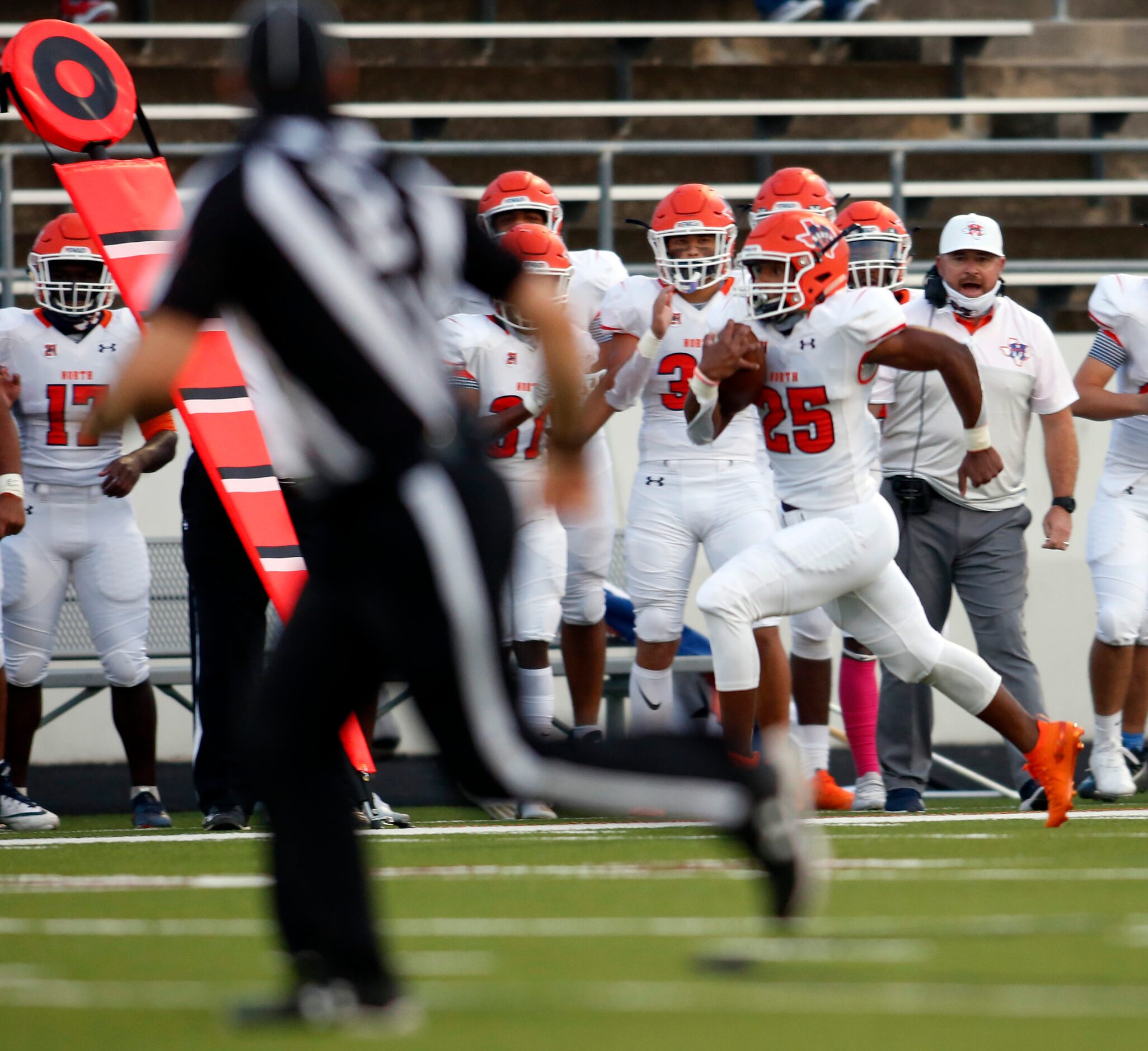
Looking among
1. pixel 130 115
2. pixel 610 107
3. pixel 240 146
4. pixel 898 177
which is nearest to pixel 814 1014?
pixel 240 146

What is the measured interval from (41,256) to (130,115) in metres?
0.64

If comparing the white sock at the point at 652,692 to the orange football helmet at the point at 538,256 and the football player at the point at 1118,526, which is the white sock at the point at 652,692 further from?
the football player at the point at 1118,526

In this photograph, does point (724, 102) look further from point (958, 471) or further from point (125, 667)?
point (125, 667)

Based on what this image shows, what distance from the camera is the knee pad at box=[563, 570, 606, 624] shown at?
7.44m

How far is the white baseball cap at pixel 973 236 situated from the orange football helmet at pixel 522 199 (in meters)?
1.45

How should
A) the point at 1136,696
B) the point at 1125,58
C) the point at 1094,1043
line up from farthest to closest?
the point at 1125,58 → the point at 1136,696 → the point at 1094,1043

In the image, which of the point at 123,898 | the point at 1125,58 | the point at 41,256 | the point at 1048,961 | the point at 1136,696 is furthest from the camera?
the point at 1125,58

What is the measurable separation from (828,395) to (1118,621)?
1.86m

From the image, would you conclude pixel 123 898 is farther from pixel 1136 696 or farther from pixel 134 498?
pixel 134 498

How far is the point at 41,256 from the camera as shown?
7188 mm

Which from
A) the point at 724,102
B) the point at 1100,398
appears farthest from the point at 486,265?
the point at 724,102

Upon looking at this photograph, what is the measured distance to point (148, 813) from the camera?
6.92m

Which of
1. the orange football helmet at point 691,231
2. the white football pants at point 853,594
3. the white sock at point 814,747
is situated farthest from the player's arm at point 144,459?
the white sock at point 814,747

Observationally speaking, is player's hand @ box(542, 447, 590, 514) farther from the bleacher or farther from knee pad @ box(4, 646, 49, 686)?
the bleacher
